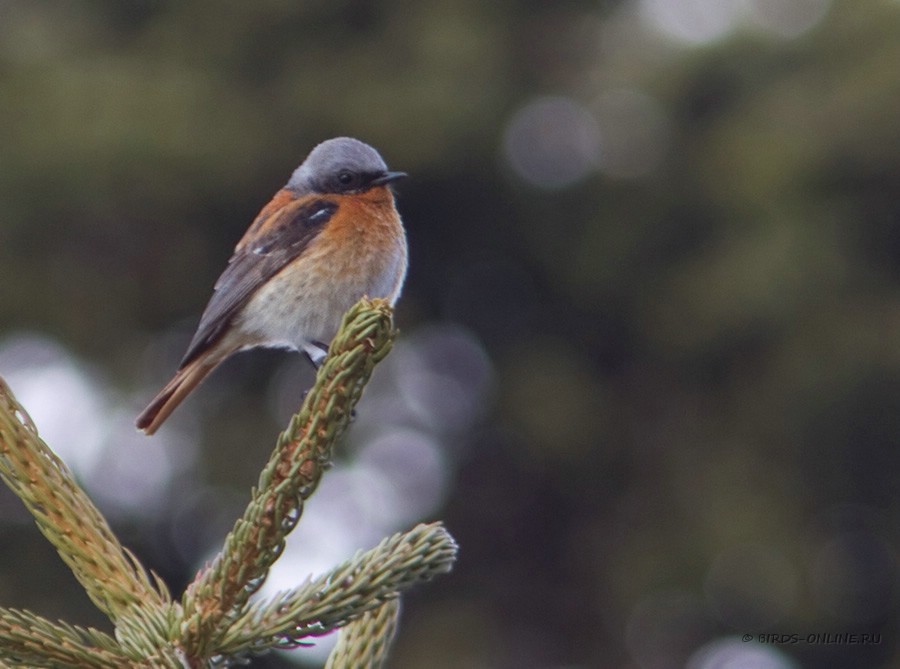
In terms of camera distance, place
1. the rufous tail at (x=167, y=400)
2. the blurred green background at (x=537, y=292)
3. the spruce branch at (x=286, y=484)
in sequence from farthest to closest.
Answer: the blurred green background at (x=537, y=292)
the rufous tail at (x=167, y=400)
the spruce branch at (x=286, y=484)

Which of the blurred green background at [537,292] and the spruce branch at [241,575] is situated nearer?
the spruce branch at [241,575]

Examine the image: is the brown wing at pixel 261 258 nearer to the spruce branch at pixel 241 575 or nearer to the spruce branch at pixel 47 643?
the spruce branch at pixel 241 575

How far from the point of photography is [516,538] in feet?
60.3

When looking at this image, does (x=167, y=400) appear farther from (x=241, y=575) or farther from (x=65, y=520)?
(x=241, y=575)

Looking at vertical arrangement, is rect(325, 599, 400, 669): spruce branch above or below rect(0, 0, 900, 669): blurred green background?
below

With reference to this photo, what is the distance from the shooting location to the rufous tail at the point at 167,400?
188 inches

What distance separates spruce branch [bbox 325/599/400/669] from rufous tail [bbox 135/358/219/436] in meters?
2.19

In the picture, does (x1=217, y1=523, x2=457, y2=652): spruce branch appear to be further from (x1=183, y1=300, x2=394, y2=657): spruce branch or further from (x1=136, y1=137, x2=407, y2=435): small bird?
(x1=136, y1=137, x2=407, y2=435): small bird

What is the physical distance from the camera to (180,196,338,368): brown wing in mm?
5312

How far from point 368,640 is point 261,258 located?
324cm

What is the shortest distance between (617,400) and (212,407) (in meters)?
5.92

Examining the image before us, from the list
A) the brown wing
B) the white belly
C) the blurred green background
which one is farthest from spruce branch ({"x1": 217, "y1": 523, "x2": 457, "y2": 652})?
the blurred green background

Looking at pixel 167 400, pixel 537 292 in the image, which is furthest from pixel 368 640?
pixel 537 292

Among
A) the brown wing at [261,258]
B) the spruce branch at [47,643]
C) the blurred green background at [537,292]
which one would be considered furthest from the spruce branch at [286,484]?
the blurred green background at [537,292]
